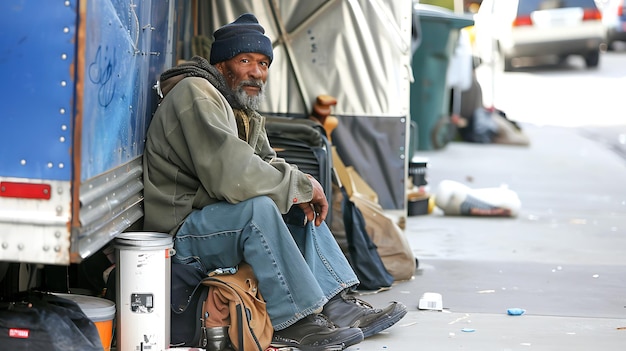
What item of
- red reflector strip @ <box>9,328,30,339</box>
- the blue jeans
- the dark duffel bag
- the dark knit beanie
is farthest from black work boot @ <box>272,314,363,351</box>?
the dark knit beanie

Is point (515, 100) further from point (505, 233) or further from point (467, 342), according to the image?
point (467, 342)

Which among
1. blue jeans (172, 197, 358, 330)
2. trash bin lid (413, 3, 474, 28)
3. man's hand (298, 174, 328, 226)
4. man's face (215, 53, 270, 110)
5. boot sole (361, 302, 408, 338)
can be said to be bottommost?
boot sole (361, 302, 408, 338)

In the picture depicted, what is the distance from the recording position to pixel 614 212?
31.3 feet

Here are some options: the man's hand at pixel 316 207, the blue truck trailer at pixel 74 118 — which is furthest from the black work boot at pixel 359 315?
the blue truck trailer at pixel 74 118

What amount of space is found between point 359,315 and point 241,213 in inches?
34.5

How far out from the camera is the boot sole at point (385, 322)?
5.02m

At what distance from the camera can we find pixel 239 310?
451 centimetres

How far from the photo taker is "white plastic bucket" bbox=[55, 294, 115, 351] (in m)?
4.12

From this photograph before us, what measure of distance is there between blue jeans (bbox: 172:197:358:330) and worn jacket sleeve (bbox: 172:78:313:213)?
0.23 ft

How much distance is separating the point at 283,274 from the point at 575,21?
2049 centimetres

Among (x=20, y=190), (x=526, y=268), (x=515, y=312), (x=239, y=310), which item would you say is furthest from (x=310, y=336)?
(x=526, y=268)

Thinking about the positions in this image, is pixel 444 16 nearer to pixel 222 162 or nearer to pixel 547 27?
pixel 222 162

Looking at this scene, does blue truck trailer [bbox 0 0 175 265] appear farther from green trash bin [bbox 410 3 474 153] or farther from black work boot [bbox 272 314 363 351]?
green trash bin [bbox 410 3 474 153]

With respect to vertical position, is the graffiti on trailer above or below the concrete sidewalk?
above
